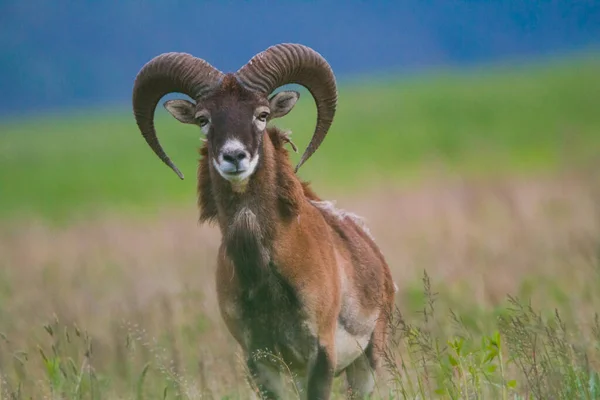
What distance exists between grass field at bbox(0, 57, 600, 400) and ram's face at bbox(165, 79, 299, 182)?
5.17 ft

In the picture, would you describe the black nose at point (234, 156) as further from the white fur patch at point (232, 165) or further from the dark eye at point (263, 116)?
the dark eye at point (263, 116)

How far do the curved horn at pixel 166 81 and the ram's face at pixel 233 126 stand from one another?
18 centimetres

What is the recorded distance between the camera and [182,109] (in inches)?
379

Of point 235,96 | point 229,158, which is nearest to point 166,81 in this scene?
point 235,96

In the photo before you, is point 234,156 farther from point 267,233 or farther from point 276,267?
point 276,267

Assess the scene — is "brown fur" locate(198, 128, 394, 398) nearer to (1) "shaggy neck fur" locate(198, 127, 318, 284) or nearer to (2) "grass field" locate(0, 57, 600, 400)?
(1) "shaggy neck fur" locate(198, 127, 318, 284)

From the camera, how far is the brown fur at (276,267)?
8.70 meters

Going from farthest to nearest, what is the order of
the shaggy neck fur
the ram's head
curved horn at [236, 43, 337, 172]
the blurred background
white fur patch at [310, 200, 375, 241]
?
the blurred background → white fur patch at [310, 200, 375, 241] → curved horn at [236, 43, 337, 172] → the shaggy neck fur → the ram's head

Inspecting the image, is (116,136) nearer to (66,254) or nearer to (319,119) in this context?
(66,254)

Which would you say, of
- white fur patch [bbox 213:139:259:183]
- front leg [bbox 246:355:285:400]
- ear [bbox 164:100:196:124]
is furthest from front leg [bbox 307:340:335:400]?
ear [bbox 164:100:196:124]

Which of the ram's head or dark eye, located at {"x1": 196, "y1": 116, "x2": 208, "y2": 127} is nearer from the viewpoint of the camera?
the ram's head

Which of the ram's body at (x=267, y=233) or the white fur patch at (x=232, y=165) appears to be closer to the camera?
the white fur patch at (x=232, y=165)

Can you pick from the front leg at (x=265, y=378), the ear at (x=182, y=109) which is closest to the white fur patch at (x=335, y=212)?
the ear at (x=182, y=109)

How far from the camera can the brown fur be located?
8.70 metres
